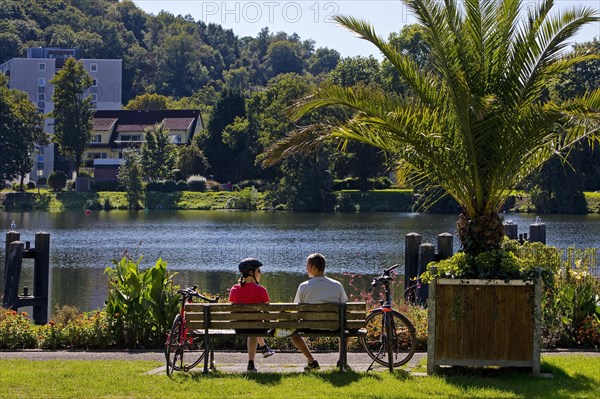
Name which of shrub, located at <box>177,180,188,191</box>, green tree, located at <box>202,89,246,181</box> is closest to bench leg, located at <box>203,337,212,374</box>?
shrub, located at <box>177,180,188,191</box>

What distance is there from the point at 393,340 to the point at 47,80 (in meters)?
152

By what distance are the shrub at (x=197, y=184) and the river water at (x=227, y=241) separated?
1147 cm

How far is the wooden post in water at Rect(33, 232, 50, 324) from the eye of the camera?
22.3 meters

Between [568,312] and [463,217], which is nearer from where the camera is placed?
[463,217]

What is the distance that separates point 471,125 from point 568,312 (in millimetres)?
3584

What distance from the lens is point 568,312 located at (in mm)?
15367

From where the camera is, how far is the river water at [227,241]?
3581cm

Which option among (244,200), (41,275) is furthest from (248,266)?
(244,200)

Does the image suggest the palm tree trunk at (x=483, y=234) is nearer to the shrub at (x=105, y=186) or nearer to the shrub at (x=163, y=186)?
the shrub at (x=163, y=186)

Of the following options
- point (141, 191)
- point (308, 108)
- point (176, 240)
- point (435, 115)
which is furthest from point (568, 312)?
point (141, 191)

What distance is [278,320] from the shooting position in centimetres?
1286

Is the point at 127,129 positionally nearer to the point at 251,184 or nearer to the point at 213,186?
the point at 213,186

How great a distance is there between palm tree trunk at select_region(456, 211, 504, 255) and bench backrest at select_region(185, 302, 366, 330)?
1.77m

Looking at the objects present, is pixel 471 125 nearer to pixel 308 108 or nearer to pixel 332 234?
pixel 308 108
